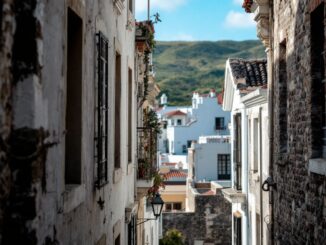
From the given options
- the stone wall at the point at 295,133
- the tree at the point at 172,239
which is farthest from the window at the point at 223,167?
the stone wall at the point at 295,133

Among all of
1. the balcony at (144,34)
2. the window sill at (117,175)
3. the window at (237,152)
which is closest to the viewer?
the window sill at (117,175)

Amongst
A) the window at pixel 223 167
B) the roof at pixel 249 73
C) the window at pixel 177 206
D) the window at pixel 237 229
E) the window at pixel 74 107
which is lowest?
the window at pixel 177 206

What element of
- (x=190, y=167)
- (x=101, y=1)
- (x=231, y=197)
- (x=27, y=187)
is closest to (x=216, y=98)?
(x=190, y=167)

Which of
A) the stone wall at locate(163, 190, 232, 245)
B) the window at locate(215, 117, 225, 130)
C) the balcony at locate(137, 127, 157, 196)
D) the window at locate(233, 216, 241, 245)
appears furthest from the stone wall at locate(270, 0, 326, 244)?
the window at locate(215, 117, 225, 130)

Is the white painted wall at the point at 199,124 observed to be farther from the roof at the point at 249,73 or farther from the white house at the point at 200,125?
the roof at the point at 249,73

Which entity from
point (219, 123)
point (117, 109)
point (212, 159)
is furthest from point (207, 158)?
point (117, 109)

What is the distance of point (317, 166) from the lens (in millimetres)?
7508

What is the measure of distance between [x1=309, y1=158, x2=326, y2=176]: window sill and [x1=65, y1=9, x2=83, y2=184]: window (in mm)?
2895

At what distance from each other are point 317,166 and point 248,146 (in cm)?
982

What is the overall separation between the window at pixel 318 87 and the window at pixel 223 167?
37429 millimetres

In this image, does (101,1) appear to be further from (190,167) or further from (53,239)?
(190,167)

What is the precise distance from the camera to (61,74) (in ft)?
17.9

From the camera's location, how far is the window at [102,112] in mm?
7637

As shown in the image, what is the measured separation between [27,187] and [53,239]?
1.07 m
